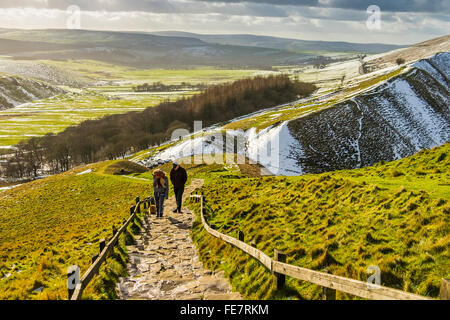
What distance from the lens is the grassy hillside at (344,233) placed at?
854cm

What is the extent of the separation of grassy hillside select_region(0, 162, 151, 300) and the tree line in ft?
218

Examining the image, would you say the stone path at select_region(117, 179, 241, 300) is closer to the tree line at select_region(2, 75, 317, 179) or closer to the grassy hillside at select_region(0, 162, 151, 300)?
the grassy hillside at select_region(0, 162, 151, 300)

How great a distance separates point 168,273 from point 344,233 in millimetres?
6333

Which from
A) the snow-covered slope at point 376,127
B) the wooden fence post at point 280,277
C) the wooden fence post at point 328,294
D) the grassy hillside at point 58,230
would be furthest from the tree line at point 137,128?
the wooden fence post at point 328,294

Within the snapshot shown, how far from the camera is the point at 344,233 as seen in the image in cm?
1145

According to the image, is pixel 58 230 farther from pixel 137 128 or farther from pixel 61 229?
pixel 137 128

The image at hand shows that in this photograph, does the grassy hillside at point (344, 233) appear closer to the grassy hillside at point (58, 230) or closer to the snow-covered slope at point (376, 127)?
the grassy hillside at point (58, 230)

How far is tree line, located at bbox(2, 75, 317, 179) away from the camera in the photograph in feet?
425

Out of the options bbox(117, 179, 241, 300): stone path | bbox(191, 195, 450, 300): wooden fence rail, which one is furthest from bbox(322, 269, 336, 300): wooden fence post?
bbox(117, 179, 241, 300): stone path

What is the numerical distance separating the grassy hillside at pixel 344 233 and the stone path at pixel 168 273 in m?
0.55

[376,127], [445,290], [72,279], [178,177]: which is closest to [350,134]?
[376,127]

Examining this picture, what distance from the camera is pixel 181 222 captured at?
795 inches

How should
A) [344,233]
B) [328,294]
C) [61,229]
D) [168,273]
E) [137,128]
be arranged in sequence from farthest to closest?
[137,128] < [61,229] < [168,273] < [344,233] < [328,294]
